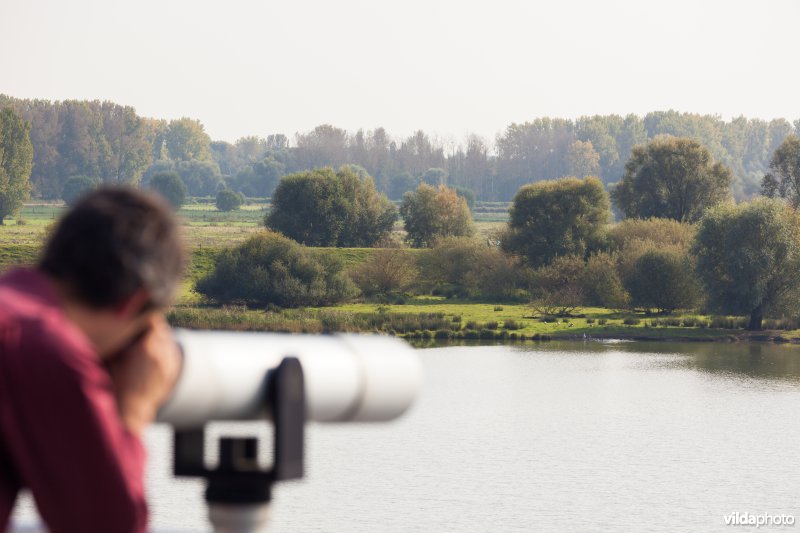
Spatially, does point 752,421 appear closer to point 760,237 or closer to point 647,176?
point 760,237

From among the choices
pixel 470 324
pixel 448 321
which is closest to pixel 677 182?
pixel 470 324

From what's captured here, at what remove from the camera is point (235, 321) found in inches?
2152

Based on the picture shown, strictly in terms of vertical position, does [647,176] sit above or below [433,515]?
above

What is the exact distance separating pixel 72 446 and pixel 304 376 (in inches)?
26.2

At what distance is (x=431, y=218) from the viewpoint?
86.6 metres

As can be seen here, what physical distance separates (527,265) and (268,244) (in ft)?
47.4

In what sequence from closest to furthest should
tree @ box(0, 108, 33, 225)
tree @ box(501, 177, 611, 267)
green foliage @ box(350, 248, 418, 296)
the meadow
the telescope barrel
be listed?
1. the telescope barrel
2. the meadow
3. green foliage @ box(350, 248, 418, 296)
4. tree @ box(501, 177, 611, 267)
5. tree @ box(0, 108, 33, 225)

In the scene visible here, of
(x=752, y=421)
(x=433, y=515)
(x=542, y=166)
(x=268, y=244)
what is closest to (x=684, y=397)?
(x=752, y=421)

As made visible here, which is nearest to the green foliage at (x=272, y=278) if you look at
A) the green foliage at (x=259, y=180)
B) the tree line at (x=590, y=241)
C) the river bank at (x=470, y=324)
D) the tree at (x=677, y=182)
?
the tree line at (x=590, y=241)

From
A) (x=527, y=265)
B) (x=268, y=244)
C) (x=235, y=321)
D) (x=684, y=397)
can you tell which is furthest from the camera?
(x=527, y=265)

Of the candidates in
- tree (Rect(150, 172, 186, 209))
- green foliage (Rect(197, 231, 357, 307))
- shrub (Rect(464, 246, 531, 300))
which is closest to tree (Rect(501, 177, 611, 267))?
shrub (Rect(464, 246, 531, 300))

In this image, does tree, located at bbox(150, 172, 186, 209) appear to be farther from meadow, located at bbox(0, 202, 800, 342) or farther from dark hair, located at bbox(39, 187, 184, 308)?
dark hair, located at bbox(39, 187, 184, 308)

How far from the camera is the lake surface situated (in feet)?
79.9

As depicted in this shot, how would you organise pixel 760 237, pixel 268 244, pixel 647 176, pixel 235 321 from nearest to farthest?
1. pixel 235 321
2. pixel 760 237
3. pixel 268 244
4. pixel 647 176
